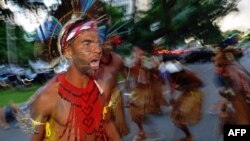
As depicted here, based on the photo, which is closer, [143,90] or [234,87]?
[234,87]

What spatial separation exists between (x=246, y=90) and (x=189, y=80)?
255 mm

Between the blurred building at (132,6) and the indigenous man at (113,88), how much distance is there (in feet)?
0.48

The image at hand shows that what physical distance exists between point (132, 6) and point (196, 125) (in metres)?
0.62

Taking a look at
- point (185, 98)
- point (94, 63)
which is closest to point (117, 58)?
point (94, 63)

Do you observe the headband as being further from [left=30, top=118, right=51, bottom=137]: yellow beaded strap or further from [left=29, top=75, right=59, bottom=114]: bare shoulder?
[left=30, top=118, right=51, bottom=137]: yellow beaded strap

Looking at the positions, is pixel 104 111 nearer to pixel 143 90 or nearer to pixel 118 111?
pixel 118 111

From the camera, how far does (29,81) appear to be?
2479 millimetres

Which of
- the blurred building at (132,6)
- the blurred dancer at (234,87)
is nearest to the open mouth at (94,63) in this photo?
the blurred building at (132,6)

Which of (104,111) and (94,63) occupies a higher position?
(94,63)

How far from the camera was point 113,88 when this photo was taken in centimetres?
253

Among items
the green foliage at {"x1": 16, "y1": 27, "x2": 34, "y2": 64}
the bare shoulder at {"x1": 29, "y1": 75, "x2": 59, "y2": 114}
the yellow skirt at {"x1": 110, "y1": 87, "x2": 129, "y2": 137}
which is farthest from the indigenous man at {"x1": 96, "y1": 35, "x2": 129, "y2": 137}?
the green foliage at {"x1": 16, "y1": 27, "x2": 34, "y2": 64}

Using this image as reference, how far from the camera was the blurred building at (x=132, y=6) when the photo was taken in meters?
2.45

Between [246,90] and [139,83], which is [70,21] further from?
[246,90]

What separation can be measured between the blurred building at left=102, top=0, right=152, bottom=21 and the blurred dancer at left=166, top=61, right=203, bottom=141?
0.27 metres
